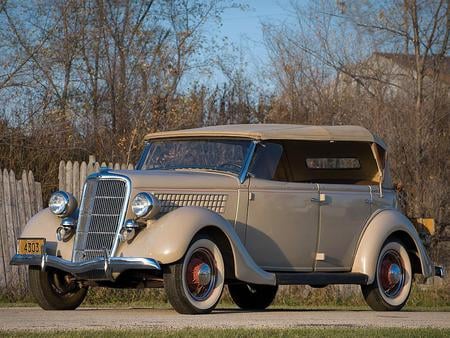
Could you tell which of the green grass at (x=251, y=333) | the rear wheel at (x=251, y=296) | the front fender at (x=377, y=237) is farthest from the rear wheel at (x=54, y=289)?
the front fender at (x=377, y=237)

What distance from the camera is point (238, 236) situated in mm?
10477

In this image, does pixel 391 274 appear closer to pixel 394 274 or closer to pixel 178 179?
pixel 394 274

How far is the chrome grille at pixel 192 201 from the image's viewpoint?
1020 cm

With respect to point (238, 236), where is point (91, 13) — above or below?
above

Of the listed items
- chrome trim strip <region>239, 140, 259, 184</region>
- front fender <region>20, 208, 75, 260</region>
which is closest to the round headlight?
front fender <region>20, 208, 75, 260</region>

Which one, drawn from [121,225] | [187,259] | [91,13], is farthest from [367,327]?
[91,13]

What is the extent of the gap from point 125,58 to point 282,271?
43.3 feet

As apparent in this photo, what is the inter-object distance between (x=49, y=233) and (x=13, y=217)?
166 inches

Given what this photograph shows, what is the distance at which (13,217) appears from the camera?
47.1 feet

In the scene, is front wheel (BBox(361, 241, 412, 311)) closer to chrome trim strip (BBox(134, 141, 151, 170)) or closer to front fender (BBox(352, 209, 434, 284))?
front fender (BBox(352, 209, 434, 284))

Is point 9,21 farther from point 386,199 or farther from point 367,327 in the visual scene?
point 367,327

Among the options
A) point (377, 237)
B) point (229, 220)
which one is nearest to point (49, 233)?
point (229, 220)

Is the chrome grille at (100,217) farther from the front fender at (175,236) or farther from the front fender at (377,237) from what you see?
the front fender at (377,237)

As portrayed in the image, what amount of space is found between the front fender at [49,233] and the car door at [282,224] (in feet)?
5.96
